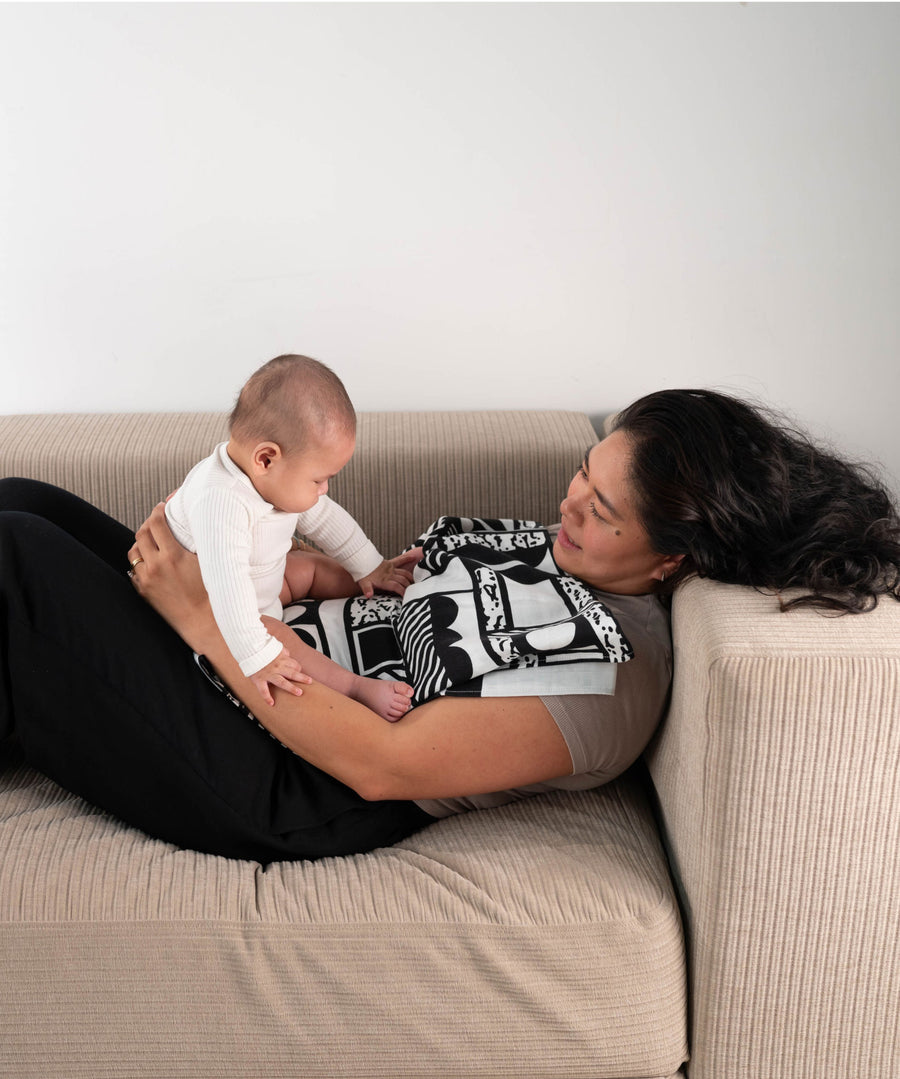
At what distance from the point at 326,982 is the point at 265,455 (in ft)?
2.06

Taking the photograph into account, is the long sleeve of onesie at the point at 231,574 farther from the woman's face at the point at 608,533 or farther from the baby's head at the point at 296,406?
the woman's face at the point at 608,533

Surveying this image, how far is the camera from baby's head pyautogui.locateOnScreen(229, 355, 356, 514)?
1173 mm

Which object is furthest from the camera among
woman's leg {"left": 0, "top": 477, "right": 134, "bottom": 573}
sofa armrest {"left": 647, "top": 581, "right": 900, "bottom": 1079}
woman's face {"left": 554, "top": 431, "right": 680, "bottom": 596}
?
woman's leg {"left": 0, "top": 477, "right": 134, "bottom": 573}

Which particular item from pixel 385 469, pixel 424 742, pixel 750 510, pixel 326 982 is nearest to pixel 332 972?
pixel 326 982

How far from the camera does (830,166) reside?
6.13ft

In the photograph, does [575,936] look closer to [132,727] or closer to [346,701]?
[346,701]

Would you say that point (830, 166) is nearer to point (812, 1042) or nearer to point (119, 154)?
point (119, 154)

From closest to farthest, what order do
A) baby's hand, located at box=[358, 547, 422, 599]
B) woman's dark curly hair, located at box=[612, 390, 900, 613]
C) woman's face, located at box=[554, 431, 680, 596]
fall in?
1. woman's dark curly hair, located at box=[612, 390, 900, 613]
2. woman's face, located at box=[554, 431, 680, 596]
3. baby's hand, located at box=[358, 547, 422, 599]

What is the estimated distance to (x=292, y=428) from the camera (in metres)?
1.18

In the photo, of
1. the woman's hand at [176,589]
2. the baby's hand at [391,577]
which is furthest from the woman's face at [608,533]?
the woman's hand at [176,589]

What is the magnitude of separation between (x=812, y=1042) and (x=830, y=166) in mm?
1571

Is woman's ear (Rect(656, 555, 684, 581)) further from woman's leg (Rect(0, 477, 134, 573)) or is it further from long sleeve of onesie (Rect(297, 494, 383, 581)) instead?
woman's leg (Rect(0, 477, 134, 573))

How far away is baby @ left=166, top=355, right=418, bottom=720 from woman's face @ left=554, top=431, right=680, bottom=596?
0.97 ft

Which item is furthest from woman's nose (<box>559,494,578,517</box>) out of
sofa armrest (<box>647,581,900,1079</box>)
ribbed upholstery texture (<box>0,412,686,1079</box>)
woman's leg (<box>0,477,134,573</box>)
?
woman's leg (<box>0,477,134,573</box>)
